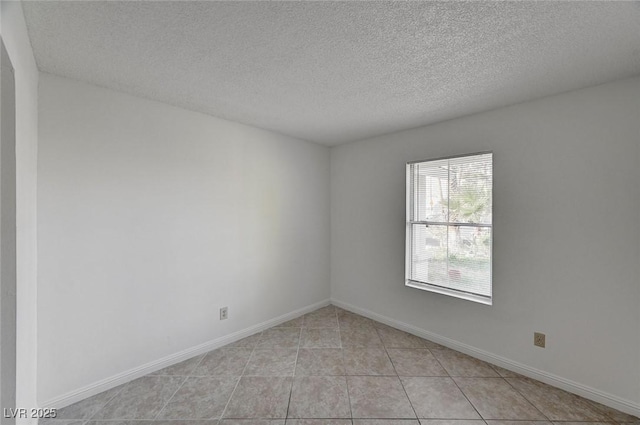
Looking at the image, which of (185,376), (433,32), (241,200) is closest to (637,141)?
(433,32)

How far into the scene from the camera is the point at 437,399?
1968 millimetres

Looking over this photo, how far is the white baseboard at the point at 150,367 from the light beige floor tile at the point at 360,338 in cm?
86

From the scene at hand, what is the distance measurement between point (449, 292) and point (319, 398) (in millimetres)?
1722

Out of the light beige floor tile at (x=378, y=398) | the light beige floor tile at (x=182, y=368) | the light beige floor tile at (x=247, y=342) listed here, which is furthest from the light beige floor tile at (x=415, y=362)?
the light beige floor tile at (x=182, y=368)

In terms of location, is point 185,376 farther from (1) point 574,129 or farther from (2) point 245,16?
(1) point 574,129

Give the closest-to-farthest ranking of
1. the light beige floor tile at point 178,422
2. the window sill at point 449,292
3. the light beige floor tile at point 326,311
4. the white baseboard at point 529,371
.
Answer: the light beige floor tile at point 178,422
the white baseboard at point 529,371
the window sill at point 449,292
the light beige floor tile at point 326,311

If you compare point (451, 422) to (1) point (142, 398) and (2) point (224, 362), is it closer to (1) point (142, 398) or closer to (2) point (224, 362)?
(2) point (224, 362)

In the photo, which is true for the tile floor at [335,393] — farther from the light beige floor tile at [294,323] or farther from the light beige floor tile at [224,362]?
the light beige floor tile at [294,323]

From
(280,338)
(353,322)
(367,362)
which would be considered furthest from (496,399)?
(280,338)

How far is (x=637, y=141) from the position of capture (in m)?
1.82

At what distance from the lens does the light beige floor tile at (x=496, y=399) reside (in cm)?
181

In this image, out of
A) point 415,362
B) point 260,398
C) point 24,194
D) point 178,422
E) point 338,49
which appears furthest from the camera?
point 415,362

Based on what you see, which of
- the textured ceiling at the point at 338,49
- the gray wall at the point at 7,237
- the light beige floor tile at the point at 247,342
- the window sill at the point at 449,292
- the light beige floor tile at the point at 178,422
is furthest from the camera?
the light beige floor tile at the point at 247,342

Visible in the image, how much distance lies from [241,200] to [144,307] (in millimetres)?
1370
